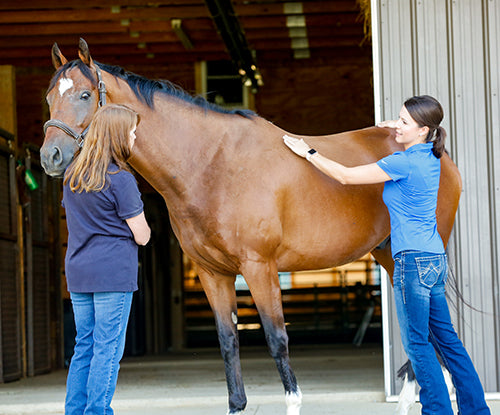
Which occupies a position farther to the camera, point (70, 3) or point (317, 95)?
point (317, 95)

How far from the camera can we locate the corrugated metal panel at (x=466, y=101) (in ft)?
14.1

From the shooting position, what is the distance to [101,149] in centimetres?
288

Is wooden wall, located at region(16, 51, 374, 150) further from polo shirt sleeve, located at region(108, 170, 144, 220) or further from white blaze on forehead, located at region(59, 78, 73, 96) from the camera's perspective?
polo shirt sleeve, located at region(108, 170, 144, 220)

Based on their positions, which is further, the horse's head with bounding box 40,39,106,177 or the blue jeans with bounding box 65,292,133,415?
the horse's head with bounding box 40,39,106,177

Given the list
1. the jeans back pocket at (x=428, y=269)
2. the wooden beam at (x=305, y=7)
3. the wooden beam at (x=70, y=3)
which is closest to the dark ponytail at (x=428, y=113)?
the jeans back pocket at (x=428, y=269)

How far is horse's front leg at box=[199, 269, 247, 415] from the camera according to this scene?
133 inches

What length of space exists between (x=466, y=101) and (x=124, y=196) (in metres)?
2.49

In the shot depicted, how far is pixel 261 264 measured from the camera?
3.26 meters

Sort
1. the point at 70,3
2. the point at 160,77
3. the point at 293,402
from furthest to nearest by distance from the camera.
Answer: the point at 160,77 < the point at 70,3 < the point at 293,402

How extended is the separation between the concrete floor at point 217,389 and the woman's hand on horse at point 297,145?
63.0 inches

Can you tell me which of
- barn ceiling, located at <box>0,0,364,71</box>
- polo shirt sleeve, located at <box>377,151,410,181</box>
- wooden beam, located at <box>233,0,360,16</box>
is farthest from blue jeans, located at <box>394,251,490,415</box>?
wooden beam, located at <box>233,0,360,16</box>

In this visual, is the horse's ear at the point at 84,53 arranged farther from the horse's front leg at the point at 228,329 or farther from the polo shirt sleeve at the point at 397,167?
the polo shirt sleeve at the point at 397,167

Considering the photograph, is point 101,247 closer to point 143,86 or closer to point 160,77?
point 143,86

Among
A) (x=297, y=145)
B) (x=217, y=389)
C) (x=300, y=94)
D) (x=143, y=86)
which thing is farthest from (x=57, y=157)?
(x=300, y=94)
